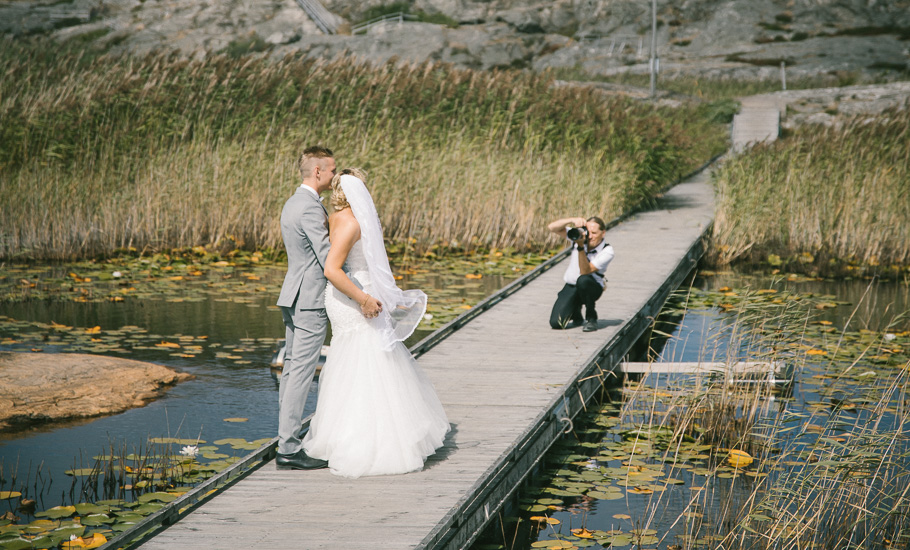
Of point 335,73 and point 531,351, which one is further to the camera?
point 335,73

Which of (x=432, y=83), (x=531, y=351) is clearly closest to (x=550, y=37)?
(x=432, y=83)

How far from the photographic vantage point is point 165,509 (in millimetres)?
4051

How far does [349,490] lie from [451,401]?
171 cm

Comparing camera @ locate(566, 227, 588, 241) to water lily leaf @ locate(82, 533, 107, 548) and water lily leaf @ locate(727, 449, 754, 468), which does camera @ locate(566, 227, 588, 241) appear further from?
water lily leaf @ locate(82, 533, 107, 548)

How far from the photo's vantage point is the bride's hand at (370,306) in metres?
4.78

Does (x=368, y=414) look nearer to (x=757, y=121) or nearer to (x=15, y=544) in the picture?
(x=15, y=544)

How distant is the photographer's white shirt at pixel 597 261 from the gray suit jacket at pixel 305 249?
3.78 meters

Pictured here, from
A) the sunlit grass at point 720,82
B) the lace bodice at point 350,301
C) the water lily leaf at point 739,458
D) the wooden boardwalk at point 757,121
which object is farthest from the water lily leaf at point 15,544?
the sunlit grass at point 720,82

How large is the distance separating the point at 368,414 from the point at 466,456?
0.64 m

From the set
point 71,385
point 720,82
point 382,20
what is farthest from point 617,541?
point 382,20

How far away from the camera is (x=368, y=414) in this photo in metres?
4.79

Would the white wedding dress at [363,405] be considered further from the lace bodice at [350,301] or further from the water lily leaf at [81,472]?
the water lily leaf at [81,472]

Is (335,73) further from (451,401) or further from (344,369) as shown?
(344,369)

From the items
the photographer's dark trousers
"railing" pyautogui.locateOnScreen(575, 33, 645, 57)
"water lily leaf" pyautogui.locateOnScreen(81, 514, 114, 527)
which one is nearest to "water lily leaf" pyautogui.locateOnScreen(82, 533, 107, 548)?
"water lily leaf" pyautogui.locateOnScreen(81, 514, 114, 527)
